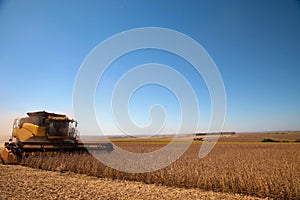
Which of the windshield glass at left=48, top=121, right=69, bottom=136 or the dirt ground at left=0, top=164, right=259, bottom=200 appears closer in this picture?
the dirt ground at left=0, top=164, right=259, bottom=200

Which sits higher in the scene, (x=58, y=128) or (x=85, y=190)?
(x=58, y=128)

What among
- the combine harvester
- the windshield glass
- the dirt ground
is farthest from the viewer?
the windshield glass

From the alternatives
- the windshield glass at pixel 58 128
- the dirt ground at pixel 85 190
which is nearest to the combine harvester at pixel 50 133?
the windshield glass at pixel 58 128

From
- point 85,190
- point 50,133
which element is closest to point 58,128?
point 50,133

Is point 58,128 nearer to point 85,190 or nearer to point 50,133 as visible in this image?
point 50,133

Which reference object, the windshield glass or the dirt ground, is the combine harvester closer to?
the windshield glass

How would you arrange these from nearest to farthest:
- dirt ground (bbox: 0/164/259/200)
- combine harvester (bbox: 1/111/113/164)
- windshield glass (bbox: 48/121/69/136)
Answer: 1. dirt ground (bbox: 0/164/259/200)
2. combine harvester (bbox: 1/111/113/164)
3. windshield glass (bbox: 48/121/69/136)

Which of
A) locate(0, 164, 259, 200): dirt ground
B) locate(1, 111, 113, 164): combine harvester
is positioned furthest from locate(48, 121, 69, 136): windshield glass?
locate(0, 164, 259, 200): dirt ground

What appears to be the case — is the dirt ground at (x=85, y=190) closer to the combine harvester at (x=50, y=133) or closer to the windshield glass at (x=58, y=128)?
the combine harvester at (x=50, y=133)

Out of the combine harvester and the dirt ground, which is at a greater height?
the combine harvester

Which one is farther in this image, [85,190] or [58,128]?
[58,128]

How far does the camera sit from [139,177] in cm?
944

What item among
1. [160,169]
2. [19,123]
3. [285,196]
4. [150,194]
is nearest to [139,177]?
[160,169]

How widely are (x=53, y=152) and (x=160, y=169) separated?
21.9ft
